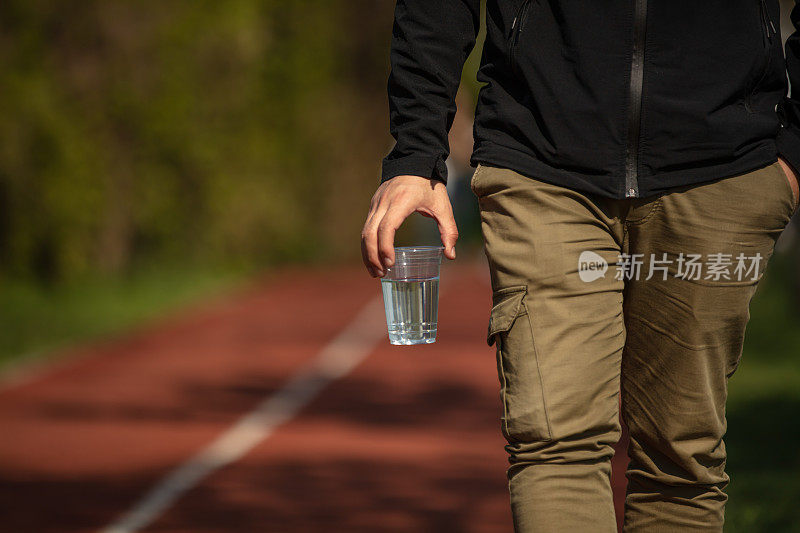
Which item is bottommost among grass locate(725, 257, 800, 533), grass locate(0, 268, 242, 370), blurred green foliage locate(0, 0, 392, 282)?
grass locate(0, 268, 242, 370)

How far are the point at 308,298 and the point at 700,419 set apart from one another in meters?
17.9

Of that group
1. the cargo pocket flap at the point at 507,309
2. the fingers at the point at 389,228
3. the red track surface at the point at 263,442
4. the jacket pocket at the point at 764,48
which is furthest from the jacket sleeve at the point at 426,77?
the red track surface at the point at 263,442

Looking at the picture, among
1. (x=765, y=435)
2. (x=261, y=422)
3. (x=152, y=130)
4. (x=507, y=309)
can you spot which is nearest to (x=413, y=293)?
(x=507, y=309)

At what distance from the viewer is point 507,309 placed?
8.88 ft

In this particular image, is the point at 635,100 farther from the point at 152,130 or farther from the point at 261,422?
the point at 152,130

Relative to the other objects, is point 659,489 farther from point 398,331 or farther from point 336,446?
point 336,446

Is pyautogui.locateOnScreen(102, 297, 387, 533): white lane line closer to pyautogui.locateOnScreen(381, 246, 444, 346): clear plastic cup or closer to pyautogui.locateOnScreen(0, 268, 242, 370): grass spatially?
pyautogui.locateOnScreen(0, 268, 242, 370): grass

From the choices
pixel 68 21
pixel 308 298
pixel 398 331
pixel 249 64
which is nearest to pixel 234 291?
pixel 308 298

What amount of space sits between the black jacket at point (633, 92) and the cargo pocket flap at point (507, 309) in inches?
9.4

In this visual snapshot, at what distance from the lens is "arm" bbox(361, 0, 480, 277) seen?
111 inches

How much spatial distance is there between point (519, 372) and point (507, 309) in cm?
13

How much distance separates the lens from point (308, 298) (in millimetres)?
20609

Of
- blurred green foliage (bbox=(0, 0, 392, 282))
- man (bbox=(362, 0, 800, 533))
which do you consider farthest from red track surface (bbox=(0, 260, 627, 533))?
man (bbox=(362, 0, 800, 533))

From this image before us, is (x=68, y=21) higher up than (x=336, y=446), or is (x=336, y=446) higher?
(x=68, y=21)
